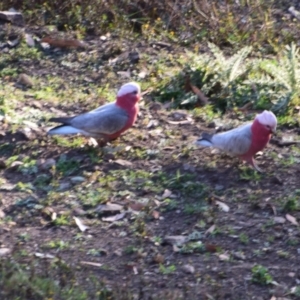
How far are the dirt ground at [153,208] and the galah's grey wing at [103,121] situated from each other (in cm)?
20

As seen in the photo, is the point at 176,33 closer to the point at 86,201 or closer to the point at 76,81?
the point at 76,81

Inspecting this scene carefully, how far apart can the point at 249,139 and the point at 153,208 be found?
1.02 m

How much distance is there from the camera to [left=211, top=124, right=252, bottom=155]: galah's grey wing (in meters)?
6.41

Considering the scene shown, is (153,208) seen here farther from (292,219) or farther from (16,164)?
(16,164)

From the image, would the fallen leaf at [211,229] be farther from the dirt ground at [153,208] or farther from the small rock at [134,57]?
the small rock at [134,57]

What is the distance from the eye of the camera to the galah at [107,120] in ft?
21.8

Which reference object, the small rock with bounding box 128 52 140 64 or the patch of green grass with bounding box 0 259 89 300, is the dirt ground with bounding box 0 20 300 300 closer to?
the patch of green grass with bounding box 0 259 89 300

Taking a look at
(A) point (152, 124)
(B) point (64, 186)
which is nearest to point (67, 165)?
(B) point (64, 186)

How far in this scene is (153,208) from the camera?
5938 mm

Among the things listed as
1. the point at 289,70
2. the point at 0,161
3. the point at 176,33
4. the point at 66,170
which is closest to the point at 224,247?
the point at 66,170

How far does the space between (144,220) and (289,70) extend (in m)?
2.68

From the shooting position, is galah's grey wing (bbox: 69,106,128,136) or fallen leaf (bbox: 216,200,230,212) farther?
galah's grey wing (bbox: 69,106,128,136)

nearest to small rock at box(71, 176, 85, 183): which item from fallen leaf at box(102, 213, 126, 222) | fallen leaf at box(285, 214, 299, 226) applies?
fallen leaf at box(102, 213, 126, 222)

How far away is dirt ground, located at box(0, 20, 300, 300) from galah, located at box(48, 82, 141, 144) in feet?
0.55
